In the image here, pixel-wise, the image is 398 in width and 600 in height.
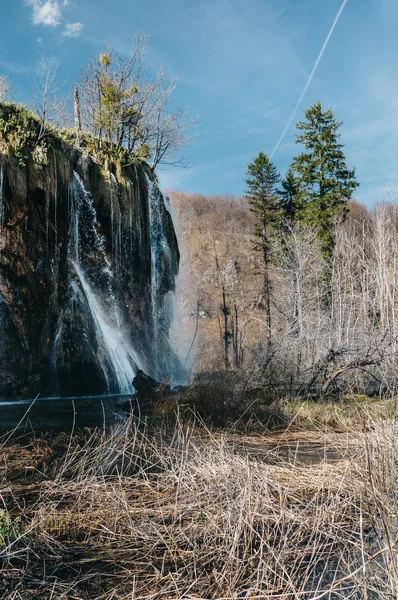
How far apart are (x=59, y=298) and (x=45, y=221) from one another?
312 centimetres

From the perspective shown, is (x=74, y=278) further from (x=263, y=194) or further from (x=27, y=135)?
(x=263, y=194)

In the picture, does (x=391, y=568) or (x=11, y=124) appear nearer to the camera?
(x=391, y=568)

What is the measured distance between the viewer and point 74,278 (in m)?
19.5

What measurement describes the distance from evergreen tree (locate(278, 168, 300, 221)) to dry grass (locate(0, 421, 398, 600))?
103 ft

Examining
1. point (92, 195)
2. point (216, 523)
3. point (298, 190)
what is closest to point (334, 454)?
point (216, 523)

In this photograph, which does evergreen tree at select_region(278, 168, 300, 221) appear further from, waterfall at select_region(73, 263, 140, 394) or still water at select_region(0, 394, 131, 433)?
still water at select_region(0, 394, 131, 433)

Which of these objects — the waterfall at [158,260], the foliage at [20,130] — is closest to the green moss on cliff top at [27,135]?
the foliage at [20,130]

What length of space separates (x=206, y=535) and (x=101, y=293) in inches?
712

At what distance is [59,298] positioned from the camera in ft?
61.1

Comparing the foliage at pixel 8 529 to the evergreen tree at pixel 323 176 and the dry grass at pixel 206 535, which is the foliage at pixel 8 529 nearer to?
the dry grass at pixel 206 535

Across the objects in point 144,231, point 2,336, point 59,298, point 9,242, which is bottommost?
point 2,336

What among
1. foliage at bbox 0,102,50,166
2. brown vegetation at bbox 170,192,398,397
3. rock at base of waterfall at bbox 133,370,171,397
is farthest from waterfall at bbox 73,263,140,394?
foliage at bbox 0,102,50,166

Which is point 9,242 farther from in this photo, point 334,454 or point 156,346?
point 334,454

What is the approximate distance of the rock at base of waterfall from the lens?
47.5 feet
